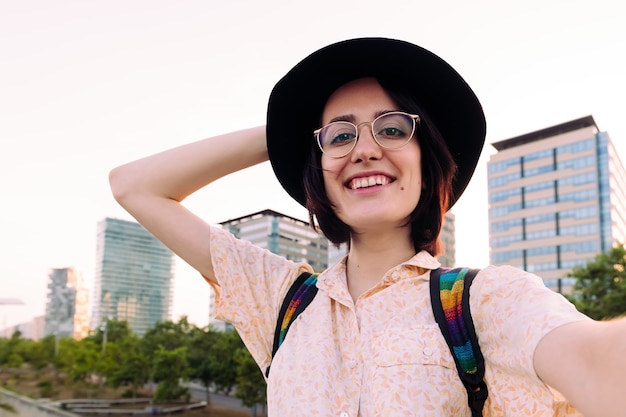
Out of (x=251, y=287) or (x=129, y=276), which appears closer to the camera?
(x=251, y=287)

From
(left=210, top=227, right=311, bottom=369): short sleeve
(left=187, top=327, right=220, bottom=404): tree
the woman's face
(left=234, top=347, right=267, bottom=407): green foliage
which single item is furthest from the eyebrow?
(left=187, top=327, right=220, bottom=404): tree

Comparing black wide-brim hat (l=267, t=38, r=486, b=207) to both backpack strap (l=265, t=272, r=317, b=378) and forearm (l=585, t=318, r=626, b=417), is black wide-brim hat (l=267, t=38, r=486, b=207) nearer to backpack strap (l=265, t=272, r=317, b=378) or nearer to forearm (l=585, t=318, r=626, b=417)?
backpack strap (l=265, t=272, r=317, b=378)

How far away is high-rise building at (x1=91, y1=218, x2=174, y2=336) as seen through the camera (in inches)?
4107

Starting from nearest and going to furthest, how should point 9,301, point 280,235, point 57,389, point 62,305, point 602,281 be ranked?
point 602,281
point 9,301
point 57,389
point 280,235
point 62,305

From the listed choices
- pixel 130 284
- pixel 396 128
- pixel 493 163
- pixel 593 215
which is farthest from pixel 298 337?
pixel 130 284

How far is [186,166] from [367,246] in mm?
618

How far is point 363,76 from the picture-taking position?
4.95ft

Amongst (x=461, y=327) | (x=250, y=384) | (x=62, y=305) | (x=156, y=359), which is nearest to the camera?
(x=461, y=327)

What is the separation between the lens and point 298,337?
1.37 meters

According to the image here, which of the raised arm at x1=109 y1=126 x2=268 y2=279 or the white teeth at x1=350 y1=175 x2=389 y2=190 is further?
the raised arm at x1=109 y1=126 x2=268 y2=279

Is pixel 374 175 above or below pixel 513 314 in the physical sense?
above

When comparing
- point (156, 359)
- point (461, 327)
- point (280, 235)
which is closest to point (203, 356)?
point (156, 359)

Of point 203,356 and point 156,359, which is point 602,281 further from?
point 203,356

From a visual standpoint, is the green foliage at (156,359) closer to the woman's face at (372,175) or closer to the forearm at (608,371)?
the woman's face at (372,175)
